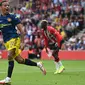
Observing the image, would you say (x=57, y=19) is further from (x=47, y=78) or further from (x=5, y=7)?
(x=5, y=7)

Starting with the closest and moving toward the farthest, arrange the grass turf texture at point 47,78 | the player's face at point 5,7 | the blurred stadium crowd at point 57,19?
the player's face at point 5,7
the grass turf texture at point 47,78
the blurred stadium crowd at point 57,19

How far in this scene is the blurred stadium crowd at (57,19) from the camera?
30.2 m

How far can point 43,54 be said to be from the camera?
28.9 m

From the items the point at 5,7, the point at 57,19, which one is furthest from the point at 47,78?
the point at 57,19

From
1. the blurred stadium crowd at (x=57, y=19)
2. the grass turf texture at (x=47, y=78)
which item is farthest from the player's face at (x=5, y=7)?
the blurred stadium crowd at (x=57, y=19)

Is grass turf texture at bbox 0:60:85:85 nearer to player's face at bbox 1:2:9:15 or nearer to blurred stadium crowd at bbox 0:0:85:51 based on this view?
player's face at bbox 1:2:9:15

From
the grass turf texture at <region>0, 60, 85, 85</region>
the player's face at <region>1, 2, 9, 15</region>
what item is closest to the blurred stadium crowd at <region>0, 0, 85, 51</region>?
the grass turf texture at <region>0, 60, 85, 85</region>

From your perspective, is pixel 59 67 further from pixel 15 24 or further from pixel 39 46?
pixel 39 46

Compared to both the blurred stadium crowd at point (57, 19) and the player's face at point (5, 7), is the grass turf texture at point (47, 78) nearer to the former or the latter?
the player's face at point (5, 7)

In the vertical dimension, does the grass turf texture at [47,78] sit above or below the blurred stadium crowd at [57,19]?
above

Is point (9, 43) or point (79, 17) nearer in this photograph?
point (9, 43)

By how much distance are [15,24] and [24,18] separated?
22865 mm

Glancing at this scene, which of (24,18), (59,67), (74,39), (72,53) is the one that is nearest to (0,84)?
(59,67)

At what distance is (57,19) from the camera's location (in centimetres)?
3244
